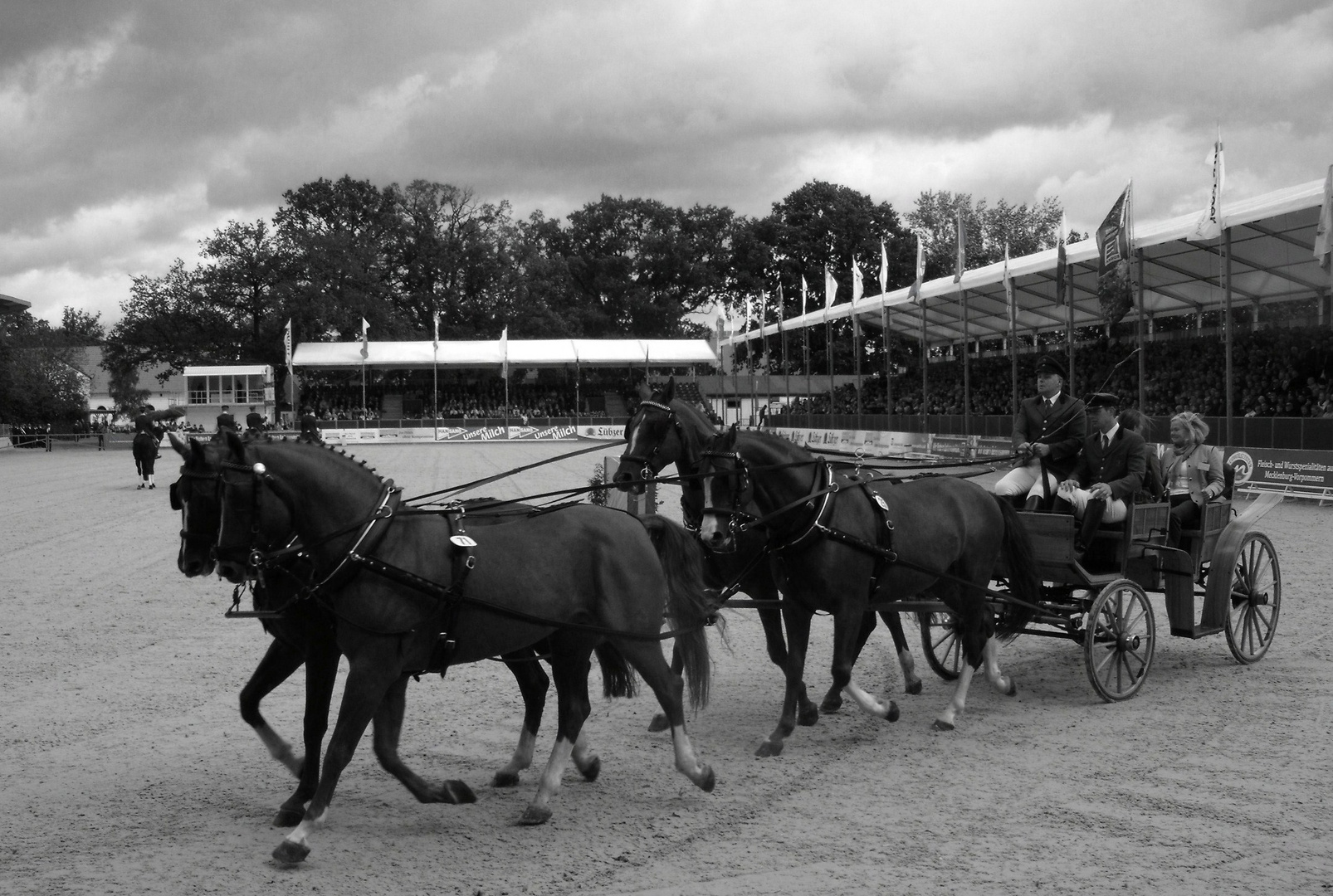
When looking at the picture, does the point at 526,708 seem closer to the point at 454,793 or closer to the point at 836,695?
the point at 454,793

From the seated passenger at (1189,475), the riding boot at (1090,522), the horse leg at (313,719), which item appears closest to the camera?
the horse leg at (313,719)

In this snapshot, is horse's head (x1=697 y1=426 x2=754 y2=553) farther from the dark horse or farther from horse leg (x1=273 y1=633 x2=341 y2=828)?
horse leg (x1=273 y1=633 x2=341 y2=828)

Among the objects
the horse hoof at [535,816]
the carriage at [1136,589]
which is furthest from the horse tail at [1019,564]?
the horse hoof at [535,816]

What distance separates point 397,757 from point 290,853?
77 centimetres

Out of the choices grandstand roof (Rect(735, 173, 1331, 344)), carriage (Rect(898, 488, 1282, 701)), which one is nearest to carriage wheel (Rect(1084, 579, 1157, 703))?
carriage (Rect(898, 488, 1282, 701))

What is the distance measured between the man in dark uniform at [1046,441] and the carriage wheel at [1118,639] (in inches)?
38.9

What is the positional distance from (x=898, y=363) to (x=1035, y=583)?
58.5 meters

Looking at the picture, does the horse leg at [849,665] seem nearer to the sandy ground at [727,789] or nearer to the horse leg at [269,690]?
the sandy ground at [727,789]

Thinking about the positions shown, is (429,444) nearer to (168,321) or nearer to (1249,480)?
(168,321)

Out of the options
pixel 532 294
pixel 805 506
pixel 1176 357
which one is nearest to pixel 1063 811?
pixel 805 506

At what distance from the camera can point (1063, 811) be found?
5629mm

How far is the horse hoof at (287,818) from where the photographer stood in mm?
5492

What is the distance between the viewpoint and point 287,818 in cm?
551

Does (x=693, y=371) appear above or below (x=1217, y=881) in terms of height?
above
